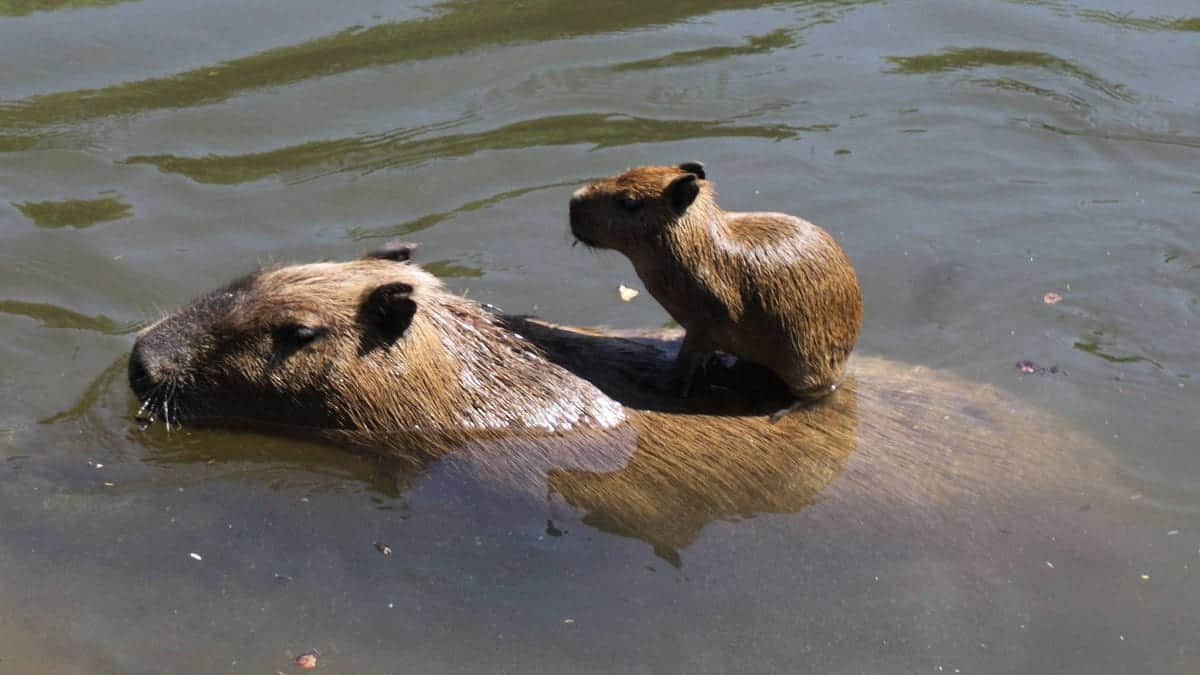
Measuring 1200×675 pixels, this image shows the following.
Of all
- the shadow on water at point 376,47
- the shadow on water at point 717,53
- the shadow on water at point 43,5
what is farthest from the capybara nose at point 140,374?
the shadow on water at point 43,5

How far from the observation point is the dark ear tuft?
5984 millimetres

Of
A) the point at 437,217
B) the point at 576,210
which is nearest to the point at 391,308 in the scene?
the point at 576,210

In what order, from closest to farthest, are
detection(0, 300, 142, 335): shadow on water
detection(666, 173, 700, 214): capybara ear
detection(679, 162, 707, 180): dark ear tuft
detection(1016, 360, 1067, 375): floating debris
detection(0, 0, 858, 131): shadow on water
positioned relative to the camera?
detection(666, 173, 700, 214): capybara ear
detection(679, 162, 707, 180): dark ear tuft
detection(0, 300, 142, 335): shadow on water
detection(1016, 360, 1067, 375): floating debris
detection(0, 0, 858, 131): shadow on water

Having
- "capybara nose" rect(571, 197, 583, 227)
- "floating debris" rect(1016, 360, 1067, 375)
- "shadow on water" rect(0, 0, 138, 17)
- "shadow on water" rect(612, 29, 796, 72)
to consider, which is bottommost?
"floating debris" rect(1016, 360, 1067, 375)

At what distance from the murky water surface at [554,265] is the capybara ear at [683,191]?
1234 mm

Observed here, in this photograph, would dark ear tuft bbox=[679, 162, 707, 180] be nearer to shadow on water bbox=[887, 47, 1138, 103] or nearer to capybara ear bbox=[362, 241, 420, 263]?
capybara ear bbox=[362, 241, 420, 263]

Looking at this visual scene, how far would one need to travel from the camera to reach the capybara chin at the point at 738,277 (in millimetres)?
5695

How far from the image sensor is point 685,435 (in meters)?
5.82

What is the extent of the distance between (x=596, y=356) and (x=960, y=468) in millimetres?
1517

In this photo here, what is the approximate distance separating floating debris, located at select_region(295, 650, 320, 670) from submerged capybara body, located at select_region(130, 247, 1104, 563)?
3.13 feet

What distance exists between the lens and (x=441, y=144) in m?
8.84

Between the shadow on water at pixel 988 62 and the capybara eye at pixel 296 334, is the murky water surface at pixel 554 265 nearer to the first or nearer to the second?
the shadow on water at pixel 988 62

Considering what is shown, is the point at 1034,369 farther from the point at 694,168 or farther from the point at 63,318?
the point at 63,318

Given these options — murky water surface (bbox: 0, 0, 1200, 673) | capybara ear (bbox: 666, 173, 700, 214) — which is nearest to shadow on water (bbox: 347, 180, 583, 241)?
murky water surface (bbox: 0, 0, 1200, 673)
